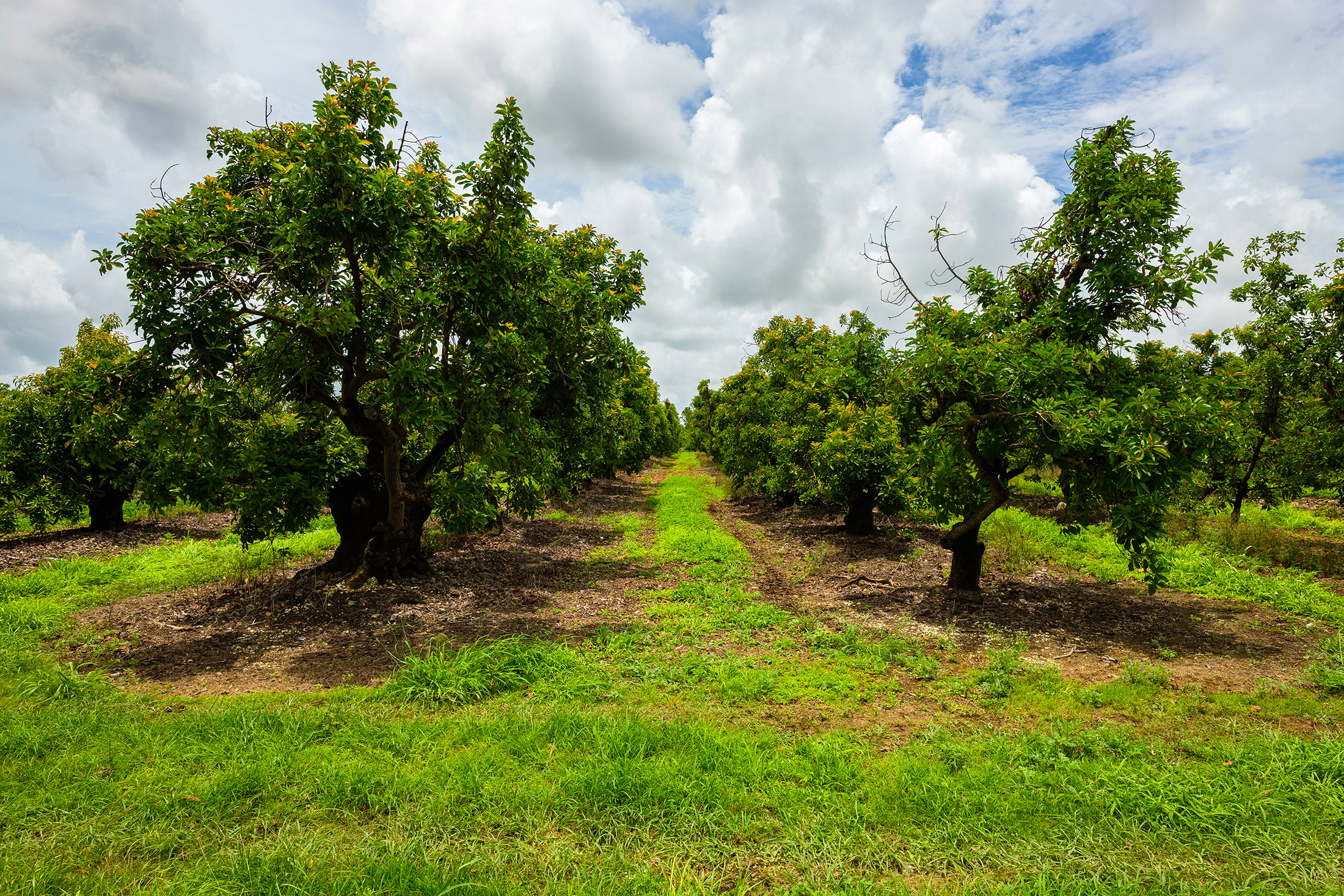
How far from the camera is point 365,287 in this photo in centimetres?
956

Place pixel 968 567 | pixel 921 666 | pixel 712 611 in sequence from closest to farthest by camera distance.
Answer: pixel 921 666 < pixel 712 611 < pixel 968 567

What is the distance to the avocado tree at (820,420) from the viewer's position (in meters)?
16.1

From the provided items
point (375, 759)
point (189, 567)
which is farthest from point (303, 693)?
point (189, 567)

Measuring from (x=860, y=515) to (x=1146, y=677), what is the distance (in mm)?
11191

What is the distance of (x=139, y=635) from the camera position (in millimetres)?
9094

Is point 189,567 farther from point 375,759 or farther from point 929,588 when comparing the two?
point 929,588

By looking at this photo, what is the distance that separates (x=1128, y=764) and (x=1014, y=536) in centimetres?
1121

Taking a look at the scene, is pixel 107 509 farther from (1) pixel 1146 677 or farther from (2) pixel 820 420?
(1) pixel 1146 677

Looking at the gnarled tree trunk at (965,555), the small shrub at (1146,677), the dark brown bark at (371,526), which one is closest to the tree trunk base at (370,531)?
the dark brown bark at (371,526)

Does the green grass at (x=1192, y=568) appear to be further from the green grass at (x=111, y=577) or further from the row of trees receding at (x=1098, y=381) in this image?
the green grass at (x=111, y=577)

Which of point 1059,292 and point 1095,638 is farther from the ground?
point 1059,292

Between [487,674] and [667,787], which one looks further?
[487,674]

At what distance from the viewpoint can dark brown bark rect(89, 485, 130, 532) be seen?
1745 centimetres

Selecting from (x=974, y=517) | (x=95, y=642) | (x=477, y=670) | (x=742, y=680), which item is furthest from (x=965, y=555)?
(x=95, y=642)
